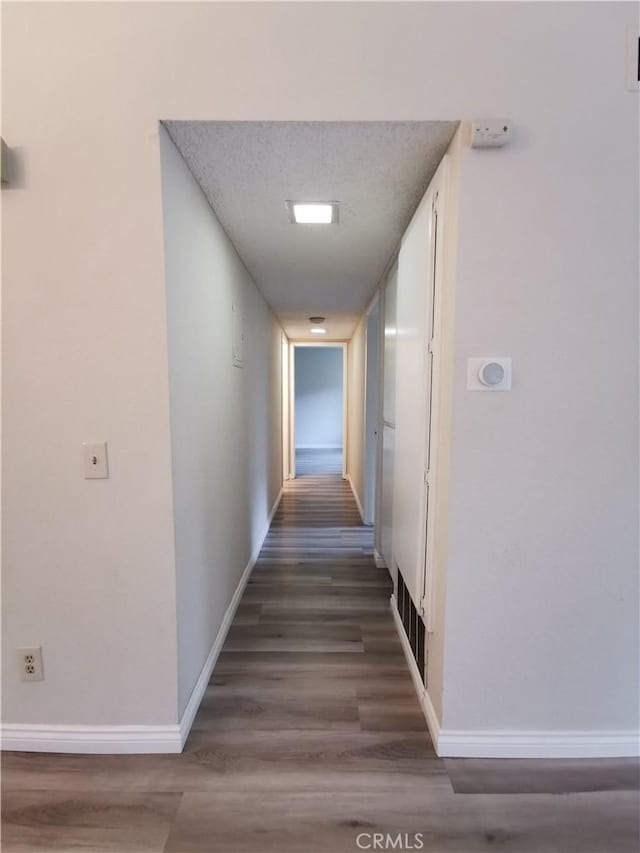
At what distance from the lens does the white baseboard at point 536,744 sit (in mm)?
1369

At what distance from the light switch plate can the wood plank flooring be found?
1056 millimetres

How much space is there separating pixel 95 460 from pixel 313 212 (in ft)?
4.74

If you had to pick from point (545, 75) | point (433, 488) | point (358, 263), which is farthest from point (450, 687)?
point (358, 263)

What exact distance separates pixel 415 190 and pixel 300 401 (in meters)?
7.68

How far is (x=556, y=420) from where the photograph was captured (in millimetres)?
1286

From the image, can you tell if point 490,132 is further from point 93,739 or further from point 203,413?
point 93,739

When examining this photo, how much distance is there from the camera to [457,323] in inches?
49.8

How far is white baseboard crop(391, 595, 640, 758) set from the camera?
137 cm

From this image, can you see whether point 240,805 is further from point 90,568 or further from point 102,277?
point 102,277

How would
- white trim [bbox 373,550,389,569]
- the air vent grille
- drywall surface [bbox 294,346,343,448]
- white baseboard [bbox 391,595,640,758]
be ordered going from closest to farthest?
1. white baseboard [bbox 391,595,640,758]
2. the air vent grille
3. white trim [bbox 373,550,389,569]
4. drywall surface [bbox 294,346,343,448]

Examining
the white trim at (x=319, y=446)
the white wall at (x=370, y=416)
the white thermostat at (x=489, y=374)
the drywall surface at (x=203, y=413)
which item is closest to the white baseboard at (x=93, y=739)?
the drywall surface at (x=203, y=413)

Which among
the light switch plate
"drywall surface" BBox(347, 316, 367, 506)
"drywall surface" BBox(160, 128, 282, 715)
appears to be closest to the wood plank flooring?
"drywall surface" BBox(160, 128, 282, 715)

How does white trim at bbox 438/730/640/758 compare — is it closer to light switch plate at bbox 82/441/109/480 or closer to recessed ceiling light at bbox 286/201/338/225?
light switch plate at bbox 82/441/109/480

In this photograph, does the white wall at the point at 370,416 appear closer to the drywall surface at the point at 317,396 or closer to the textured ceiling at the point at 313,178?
the textured ceiling at the point at 313,178
